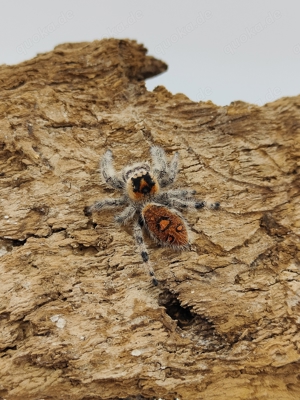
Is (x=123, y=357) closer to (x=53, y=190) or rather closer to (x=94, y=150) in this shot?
(x=53, y=190)

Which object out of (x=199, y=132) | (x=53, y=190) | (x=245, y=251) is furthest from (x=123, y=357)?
(x=199, y=132)

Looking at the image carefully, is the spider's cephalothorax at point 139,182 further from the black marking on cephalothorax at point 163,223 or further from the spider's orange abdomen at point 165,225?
the black marking on cephalothorax at point 163,223

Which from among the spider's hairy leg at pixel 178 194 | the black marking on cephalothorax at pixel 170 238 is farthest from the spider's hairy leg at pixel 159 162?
the black marking on cephalothorax at pixel 170 238

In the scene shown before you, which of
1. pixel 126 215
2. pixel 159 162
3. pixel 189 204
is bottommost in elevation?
pixel 126 215

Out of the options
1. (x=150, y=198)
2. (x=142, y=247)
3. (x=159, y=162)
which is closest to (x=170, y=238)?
(x=142, y=247)

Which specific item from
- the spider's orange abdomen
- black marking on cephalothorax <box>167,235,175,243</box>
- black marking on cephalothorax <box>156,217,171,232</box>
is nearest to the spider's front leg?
the spider's orange abdomen

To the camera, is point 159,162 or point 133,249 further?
point 159,162

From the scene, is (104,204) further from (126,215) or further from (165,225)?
(165,225)

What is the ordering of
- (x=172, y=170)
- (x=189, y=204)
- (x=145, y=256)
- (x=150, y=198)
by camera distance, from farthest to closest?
(x=150, y=198) → (x=172, y=170) → (x=189, y=204) → (x=145, y=256)
